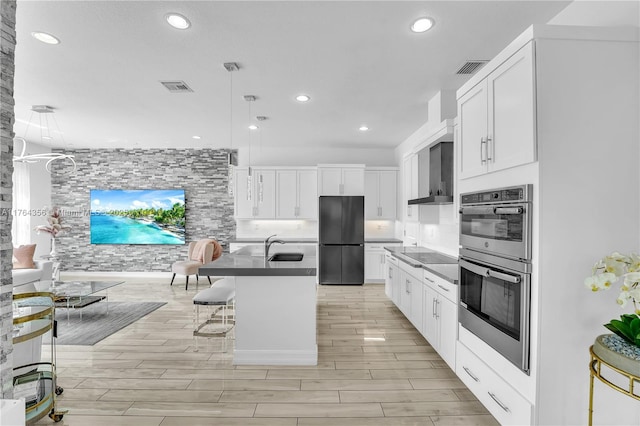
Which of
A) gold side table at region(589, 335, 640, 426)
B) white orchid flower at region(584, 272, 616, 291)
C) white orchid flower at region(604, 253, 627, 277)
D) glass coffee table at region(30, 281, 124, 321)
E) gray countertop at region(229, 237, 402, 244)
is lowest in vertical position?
glass coffee table at region(30, 281, 124, 321)

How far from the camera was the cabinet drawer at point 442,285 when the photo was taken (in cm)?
261

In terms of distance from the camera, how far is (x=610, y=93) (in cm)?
165

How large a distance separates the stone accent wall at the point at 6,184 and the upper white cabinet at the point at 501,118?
2308 millimetres

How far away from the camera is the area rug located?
144 inches

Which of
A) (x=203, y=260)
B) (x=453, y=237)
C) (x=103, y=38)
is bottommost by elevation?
(x=203, y=260)

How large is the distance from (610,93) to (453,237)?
264cm

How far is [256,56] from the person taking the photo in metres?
2.99

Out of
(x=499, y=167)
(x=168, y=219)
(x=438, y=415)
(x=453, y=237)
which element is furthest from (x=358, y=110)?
(x=168, y=219)

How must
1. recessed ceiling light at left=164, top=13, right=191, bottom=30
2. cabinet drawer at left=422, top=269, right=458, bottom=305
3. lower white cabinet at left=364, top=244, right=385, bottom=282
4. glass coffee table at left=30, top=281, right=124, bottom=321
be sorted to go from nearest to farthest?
recessed ceiling light at left=164, top=13, right=191, bottom=30 → cabinet drawer at left=422, top=269, right=458, bottom=305 → glass coffee table at left=30, top=281, right=124, bottom=321 → lower white cabinet at left=364, top=244, right=385, bottom=282

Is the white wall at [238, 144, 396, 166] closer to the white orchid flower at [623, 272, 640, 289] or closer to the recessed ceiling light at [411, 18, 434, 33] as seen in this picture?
the recessed ceiling light at [411, 18, 434, 33]

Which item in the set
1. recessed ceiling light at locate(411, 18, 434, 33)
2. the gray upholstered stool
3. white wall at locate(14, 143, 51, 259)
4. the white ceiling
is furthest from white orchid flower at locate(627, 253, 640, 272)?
white wall at locate(14, 143, 51, 259)

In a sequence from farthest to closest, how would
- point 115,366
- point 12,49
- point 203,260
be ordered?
1. point 203,260
2. point 115,366
3. point 12,49

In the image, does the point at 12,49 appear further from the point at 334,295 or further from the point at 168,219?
the point at 168,219

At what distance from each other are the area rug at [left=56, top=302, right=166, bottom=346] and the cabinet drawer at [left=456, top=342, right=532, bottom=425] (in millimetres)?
3632
